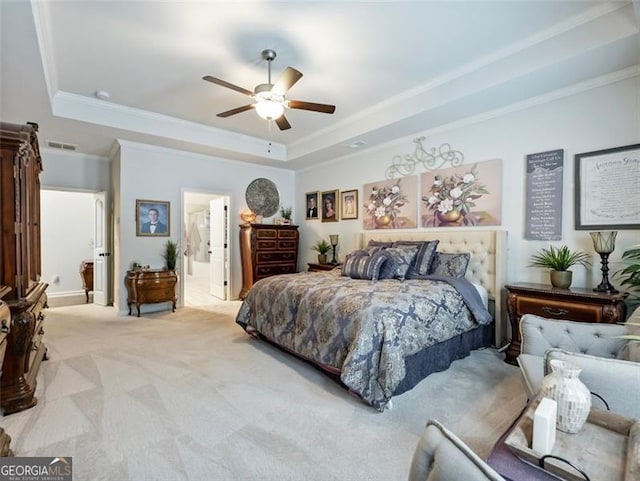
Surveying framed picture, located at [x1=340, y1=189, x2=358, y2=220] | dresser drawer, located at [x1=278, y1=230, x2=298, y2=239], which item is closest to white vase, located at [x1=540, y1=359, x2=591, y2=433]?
framed picture, located at [x1=340, y1=189, x2=358, y2=220]

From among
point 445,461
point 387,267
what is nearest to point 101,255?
point 387,267

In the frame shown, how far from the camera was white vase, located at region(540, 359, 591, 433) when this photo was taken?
1.19m

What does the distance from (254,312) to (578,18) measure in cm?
407

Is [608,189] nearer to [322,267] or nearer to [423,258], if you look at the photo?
[423,258]

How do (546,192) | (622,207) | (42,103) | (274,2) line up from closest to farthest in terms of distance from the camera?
(274,2) < (622,207) < (546,192) < (42,103)

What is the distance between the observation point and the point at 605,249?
2723 mm

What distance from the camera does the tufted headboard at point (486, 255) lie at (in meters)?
3.55

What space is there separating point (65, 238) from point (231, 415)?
21.5 ft

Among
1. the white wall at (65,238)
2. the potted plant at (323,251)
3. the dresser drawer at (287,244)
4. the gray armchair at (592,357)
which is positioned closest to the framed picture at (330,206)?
the potted plant at (323,251)

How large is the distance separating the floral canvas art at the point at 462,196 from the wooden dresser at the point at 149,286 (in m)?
4.11

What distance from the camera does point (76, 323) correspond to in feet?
14.8

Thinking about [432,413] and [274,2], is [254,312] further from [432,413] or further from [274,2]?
[274,2]

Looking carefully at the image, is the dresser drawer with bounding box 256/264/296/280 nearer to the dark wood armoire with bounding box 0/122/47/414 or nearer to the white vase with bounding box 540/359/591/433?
the dark wood armoire with bounding box 0/122/47/414

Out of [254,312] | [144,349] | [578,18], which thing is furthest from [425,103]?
[144,349]
